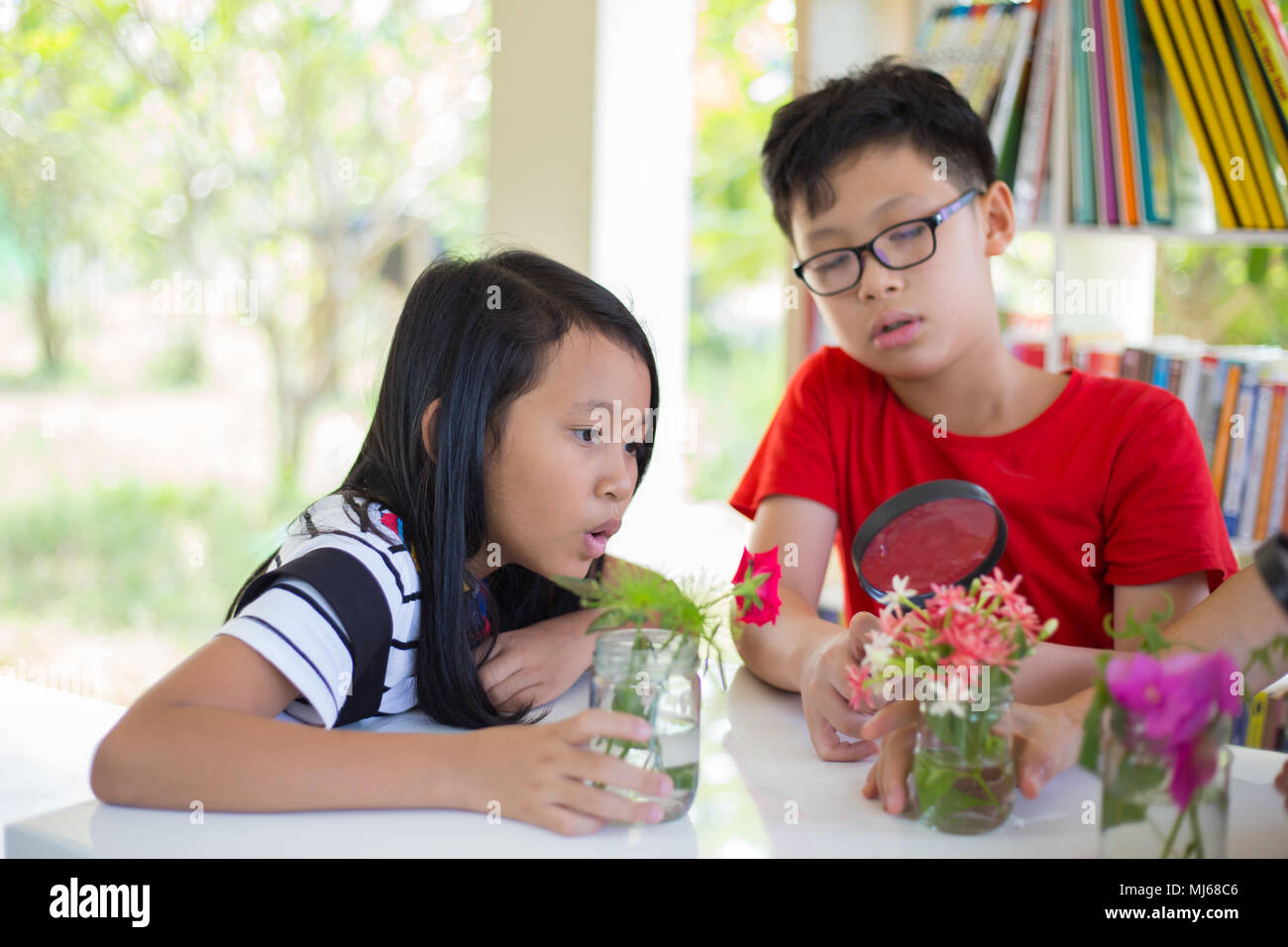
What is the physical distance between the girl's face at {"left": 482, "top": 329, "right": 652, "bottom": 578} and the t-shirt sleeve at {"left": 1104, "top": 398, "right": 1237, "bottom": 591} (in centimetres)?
72

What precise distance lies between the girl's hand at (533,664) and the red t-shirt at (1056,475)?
1.70ft

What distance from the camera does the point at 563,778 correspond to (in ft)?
3.04

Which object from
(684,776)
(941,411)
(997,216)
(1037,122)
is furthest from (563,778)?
(1037,122)

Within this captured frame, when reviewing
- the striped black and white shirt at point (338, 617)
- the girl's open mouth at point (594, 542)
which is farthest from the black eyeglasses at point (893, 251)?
the striped black and white shirt at point (338, 617)

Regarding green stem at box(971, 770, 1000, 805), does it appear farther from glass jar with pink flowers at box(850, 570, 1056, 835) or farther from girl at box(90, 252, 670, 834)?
girl at box(90, 252, 670, 834)

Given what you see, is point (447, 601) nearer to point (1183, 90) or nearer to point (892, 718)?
point (892, 718)

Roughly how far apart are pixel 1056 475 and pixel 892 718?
83 cm

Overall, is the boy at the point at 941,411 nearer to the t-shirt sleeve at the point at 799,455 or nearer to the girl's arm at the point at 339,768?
the t-shirt sleeve at the point at 799,455

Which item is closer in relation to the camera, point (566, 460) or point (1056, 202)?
point (566, 460)

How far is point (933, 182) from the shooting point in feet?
5.56
